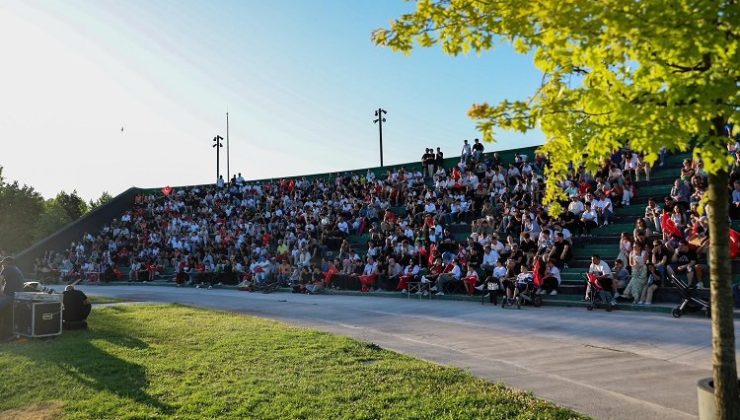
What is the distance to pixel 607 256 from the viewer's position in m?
16.8

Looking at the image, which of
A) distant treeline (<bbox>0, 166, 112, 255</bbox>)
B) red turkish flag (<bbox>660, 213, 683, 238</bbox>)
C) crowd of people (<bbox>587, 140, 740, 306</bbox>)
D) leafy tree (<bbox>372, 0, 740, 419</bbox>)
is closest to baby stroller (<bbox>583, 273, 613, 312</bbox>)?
crowd of people (<bbox>587, 140, 740, 306</bbox>)

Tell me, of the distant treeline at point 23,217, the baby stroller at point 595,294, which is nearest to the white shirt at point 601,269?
the baby stroller at point 595,294

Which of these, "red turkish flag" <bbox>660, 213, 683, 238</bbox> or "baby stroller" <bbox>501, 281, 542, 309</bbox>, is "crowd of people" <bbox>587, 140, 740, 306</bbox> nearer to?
"red turkish flag" <bbox>660, 213, 683, 238</bbox>

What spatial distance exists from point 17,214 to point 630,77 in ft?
256

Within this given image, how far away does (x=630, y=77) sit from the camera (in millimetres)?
4176

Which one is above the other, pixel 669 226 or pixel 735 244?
pixel 669 226

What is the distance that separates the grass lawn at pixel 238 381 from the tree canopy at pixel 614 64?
2.99 m

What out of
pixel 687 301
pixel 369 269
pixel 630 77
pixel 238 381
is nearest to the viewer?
pixel 630 77

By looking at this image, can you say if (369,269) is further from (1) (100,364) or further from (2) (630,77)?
(2) (630,77)

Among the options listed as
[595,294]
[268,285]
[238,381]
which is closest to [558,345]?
A: [595,294]

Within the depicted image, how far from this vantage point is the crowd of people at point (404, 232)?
1551 centimetres

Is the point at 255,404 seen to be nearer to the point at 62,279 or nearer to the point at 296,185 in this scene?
the point at 296,185

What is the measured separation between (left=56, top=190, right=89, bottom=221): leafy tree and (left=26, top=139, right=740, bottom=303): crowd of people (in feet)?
157

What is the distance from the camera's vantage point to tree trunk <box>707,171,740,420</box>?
420cm
